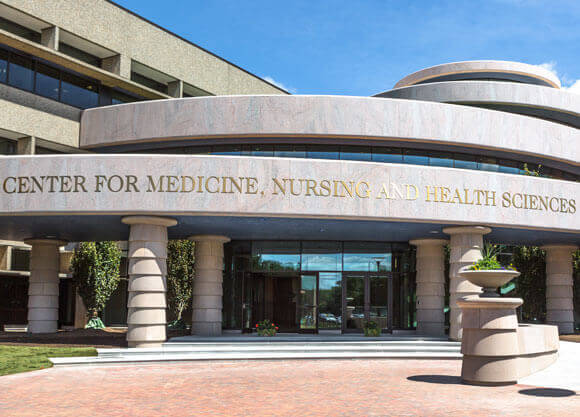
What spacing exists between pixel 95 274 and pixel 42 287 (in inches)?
210

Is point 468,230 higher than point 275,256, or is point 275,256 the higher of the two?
point 468,230

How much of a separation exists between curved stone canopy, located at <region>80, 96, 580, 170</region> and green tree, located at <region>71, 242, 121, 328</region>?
875cm

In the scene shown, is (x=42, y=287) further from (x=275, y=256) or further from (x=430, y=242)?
(x=430, y=242)

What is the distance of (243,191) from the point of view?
794 inches

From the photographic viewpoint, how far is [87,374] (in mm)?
16609

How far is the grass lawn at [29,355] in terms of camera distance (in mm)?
17406

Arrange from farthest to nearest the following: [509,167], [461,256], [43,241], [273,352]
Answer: [43,241]
[509,167]
[461,256]
[273,352]

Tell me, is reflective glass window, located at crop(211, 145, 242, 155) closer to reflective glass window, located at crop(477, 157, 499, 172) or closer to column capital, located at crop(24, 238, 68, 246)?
column capital, located at crop(24, 238, 68, 246)

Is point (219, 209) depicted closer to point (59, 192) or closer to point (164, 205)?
point (164, 205)

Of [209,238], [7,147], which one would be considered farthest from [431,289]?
[7,147]

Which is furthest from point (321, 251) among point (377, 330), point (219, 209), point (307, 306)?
point (219, 209)

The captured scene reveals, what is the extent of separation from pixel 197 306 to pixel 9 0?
16515mm

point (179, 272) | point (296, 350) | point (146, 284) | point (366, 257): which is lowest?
point (296, 350)

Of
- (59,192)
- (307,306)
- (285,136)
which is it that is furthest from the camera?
(307,306)
